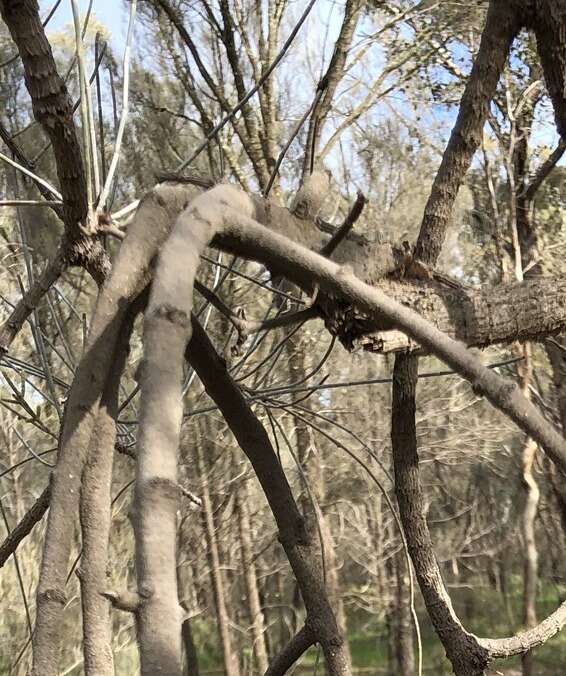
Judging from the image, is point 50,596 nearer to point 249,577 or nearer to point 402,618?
point 249,577

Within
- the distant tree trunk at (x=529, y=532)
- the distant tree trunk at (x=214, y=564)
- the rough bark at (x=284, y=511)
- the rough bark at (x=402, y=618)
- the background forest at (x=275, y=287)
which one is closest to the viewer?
the rough bark at (x=284, y=511)

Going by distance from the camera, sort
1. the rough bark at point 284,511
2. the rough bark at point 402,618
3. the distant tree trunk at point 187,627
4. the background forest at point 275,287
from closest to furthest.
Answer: the rough bark at point 284,511 → the background forest at point 275,287 → the distant tree trunk at point 187,627 → the rough bark at point 402,618

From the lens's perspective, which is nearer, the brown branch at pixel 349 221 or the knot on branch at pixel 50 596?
the knot on branch at pixel 50 596

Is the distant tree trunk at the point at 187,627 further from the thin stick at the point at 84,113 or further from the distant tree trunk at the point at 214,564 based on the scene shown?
the thin stick at the point at 84,113

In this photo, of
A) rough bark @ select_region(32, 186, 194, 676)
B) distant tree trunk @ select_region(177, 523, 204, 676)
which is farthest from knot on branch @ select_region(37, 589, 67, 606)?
distant tree trunk @ select_region(177, 523, 204, 676)

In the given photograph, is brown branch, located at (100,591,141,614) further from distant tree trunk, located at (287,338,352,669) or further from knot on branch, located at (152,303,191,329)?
distant tree trunk, located at (287,338,352,669)

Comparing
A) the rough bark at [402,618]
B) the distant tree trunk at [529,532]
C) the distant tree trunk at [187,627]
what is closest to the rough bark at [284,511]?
the distant tree trunk at [529,532]

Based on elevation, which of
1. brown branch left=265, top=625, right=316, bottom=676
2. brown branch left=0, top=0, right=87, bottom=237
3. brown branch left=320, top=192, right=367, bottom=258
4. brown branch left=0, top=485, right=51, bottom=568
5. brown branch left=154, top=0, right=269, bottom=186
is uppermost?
brown branch left=154, top=0, right=269, bottom=186

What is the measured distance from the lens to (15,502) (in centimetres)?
665

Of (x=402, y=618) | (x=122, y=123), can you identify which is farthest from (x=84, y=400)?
(x=402, y=618)

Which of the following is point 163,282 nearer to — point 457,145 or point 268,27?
point 457,145

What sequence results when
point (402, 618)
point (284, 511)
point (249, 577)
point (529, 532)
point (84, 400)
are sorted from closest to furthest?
point (84, 400) → point (284, 511) → point (529, 532) → point (249, 577) → point (402, 618)

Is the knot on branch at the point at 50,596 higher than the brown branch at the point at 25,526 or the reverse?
the reverse

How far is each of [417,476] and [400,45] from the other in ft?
12.2
